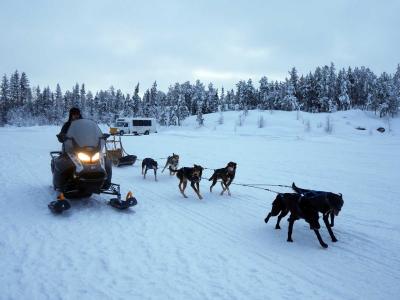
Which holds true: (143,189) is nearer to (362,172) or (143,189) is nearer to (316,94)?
(362,172)

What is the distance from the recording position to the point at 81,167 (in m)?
6.63

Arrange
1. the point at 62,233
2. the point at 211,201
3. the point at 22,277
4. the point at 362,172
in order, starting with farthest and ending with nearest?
the point at 362,172, the point at 211,201, the point at 62,233, the point at 22,277

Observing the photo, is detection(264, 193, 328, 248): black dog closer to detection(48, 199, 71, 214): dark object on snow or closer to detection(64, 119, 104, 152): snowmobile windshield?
detection(64, 119, 104, 152): snowmobile windshield

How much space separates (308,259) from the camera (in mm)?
5078

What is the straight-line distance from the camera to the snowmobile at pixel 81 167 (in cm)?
669

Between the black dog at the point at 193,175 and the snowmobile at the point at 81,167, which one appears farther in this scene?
the black dog at the point at 193,175

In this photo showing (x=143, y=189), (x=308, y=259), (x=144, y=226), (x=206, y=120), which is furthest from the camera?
(x=206, y=120)

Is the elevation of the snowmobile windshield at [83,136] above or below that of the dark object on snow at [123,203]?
above

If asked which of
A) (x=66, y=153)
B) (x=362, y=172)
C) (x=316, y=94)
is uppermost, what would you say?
(x=316, y=94)

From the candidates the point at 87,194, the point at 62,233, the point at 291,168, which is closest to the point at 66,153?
the point at 87,194

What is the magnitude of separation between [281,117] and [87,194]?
54.7 m

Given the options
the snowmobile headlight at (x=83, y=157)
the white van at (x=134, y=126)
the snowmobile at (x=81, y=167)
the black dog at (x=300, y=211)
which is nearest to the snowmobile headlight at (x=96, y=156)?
the snowmobile at (x=81, y=167)

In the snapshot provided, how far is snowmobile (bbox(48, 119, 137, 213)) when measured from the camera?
21.9 ft

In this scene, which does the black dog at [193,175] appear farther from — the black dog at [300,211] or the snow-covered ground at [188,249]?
the black dog at [300,211]
